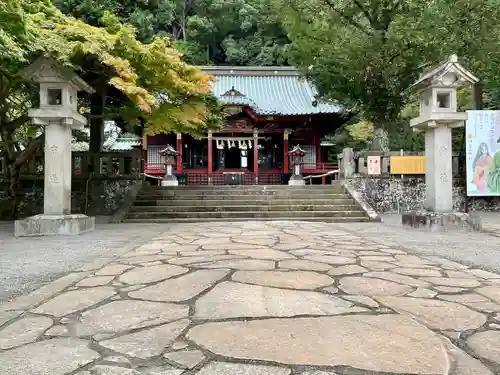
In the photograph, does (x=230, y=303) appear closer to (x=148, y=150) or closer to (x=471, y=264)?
(x=471, y=264)

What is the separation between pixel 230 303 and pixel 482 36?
467 inches

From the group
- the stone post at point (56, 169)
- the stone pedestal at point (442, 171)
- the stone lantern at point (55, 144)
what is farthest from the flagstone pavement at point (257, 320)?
the stone pedestal at point (442, 171)

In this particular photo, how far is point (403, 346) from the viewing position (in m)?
1.86

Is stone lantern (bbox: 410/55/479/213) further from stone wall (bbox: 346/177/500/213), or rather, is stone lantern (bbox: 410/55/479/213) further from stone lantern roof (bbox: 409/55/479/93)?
stone wall (bbox: 346/177/500/213)

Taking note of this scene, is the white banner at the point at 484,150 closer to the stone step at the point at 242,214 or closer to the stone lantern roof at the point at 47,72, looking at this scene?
the stone step at the point at 242,214

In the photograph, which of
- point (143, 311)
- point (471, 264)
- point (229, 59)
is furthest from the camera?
point (229, 59)

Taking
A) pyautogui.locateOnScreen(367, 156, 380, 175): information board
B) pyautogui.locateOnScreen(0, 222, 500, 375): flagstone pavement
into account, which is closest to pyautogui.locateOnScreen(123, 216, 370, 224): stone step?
pyautogui.locateOnScreen(367, 156, 380, 175): information board

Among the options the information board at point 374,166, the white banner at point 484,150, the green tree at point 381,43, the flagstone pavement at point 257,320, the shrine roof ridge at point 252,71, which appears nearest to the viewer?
the flagstone pavement at point 257,320

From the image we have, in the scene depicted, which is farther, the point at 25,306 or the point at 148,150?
the point at 148,150

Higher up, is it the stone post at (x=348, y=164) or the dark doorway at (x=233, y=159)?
the dark doorway at (x=233, y=159)

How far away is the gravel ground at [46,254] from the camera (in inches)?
138

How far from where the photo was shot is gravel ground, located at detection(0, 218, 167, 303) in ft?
11.5

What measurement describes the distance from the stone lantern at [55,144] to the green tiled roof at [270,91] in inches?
452

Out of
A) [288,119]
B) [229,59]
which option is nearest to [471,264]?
[288,119]
